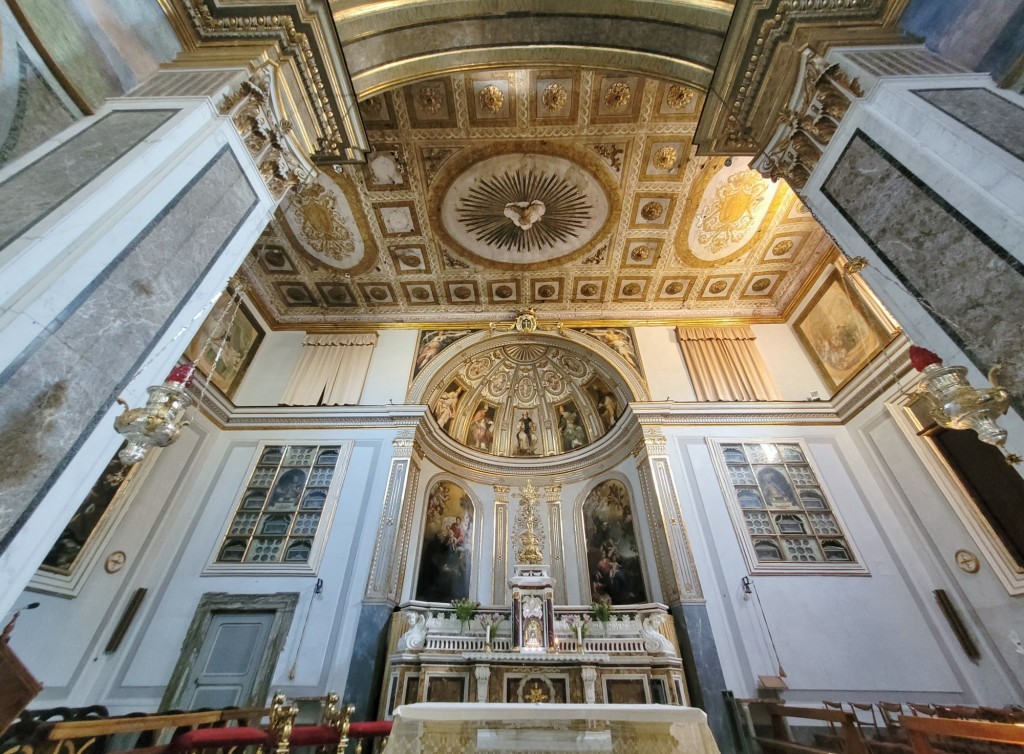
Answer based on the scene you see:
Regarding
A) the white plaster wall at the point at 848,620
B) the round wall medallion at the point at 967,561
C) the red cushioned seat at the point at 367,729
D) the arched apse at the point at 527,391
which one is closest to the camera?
the red cushioned seat at the point at 367,729

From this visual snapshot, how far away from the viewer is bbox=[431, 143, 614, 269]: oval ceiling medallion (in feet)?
28.3

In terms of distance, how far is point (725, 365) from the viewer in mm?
10000

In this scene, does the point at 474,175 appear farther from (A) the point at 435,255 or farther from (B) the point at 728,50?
(B) the point at 728,50

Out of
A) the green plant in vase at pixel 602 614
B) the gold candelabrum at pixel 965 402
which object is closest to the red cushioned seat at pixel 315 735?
the gold candelabrum at pixel 965 402

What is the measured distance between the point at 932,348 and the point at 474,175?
8068 millimetres

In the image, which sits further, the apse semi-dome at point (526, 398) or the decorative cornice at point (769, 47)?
the apse semi-dome at point (526, 398)

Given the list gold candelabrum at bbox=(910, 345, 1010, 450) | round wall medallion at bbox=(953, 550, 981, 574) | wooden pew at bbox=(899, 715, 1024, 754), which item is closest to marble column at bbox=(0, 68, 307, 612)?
gold candelabrum at bbox=(910, 345, 1010, 450)

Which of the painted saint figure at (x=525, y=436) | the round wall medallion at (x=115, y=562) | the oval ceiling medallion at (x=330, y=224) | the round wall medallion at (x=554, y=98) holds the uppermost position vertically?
the round wall medallion at (x=554, y=98)

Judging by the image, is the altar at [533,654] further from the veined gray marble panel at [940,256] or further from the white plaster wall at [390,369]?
the veined gray marble panel at [940,256]

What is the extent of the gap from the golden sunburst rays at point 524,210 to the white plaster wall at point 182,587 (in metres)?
5.37

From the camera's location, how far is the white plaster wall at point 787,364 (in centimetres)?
955

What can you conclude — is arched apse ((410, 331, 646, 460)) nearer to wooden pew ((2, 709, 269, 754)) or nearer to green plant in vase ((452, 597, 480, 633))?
green plant in vase ((452, 597, 480, 633))

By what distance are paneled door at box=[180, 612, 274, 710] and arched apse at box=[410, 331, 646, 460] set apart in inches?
201

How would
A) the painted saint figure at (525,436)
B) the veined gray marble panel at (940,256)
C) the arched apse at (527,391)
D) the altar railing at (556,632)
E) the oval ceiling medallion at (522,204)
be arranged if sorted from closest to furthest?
the veined gray marble panel at (940,256) < the altar railing at (556,632) < the oval ceiling medallion at (522,204) < the arched apse at (527,391) < the painted saint figure at (525,436)
